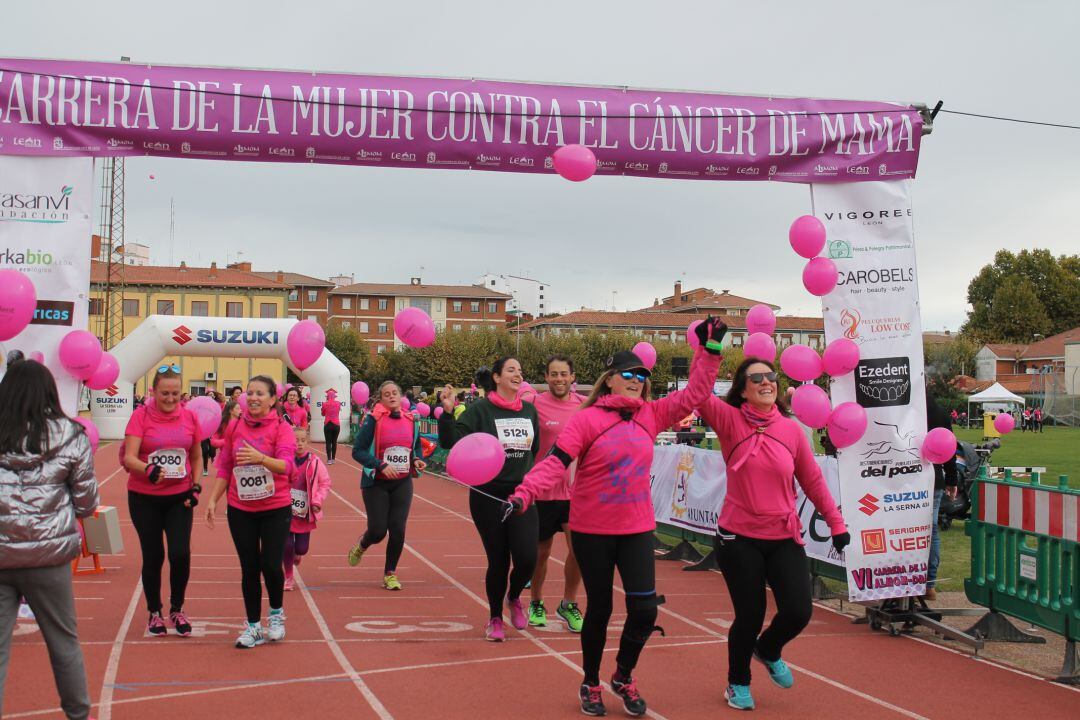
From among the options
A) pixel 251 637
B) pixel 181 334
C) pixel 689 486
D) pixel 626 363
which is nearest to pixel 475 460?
pixel 626 363

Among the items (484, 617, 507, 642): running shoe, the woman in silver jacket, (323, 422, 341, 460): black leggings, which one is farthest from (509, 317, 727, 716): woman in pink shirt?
(323, 422, 341, 460): black leggings

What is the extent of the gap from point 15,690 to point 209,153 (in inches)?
159

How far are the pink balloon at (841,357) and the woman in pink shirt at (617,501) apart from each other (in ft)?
8.27

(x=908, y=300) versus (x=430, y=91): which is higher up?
(x=430, y=91)

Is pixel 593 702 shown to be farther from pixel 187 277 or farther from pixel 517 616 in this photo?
pixel 187 277

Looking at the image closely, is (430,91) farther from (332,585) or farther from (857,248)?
(332,585)

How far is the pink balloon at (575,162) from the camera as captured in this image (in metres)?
7.46

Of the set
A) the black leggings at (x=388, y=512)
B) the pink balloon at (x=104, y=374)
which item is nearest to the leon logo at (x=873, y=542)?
the black leggings at (x=388, y=512)

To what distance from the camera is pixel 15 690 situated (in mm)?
5699

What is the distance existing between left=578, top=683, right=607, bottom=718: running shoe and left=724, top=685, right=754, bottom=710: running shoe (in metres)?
0.73

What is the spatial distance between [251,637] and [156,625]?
84 centimetres

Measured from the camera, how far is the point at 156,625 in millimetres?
7082

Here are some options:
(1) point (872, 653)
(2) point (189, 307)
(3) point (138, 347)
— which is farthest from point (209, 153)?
(2) point (189, 307)

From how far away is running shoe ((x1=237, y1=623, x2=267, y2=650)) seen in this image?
264 inches
